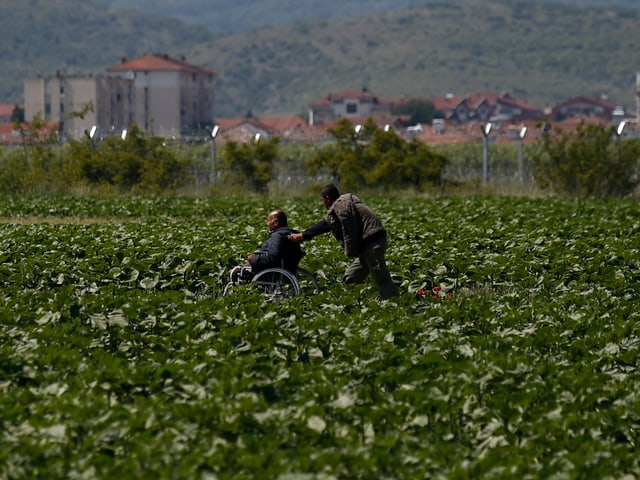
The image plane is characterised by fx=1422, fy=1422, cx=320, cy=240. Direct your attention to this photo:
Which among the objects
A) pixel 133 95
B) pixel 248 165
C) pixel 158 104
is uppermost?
pixel 248 165

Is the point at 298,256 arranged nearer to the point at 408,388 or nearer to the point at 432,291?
the point at 432,291

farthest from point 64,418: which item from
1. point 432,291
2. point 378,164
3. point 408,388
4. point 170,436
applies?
point 378,164

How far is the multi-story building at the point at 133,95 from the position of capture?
152250mm

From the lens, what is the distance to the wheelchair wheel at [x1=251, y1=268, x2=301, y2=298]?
15.8 meters

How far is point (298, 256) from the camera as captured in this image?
16391 mm

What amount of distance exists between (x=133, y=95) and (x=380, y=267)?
14549 centimetres

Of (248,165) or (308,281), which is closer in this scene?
(308,281)

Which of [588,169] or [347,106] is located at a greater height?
[588,169]

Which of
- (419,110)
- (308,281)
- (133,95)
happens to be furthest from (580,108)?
(308,281)

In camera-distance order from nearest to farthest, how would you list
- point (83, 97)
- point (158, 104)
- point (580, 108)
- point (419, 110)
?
point (83, 97) → point (158, 104) → point (419, 110) → point (580, 108)

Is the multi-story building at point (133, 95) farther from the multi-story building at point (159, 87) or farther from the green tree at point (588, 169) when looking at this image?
the green tree at point (588, 169)

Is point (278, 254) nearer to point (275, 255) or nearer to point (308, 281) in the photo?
point (275, 255)

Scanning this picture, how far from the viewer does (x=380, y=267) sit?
16.6 meters

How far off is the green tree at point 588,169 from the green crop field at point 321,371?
2289 cm
